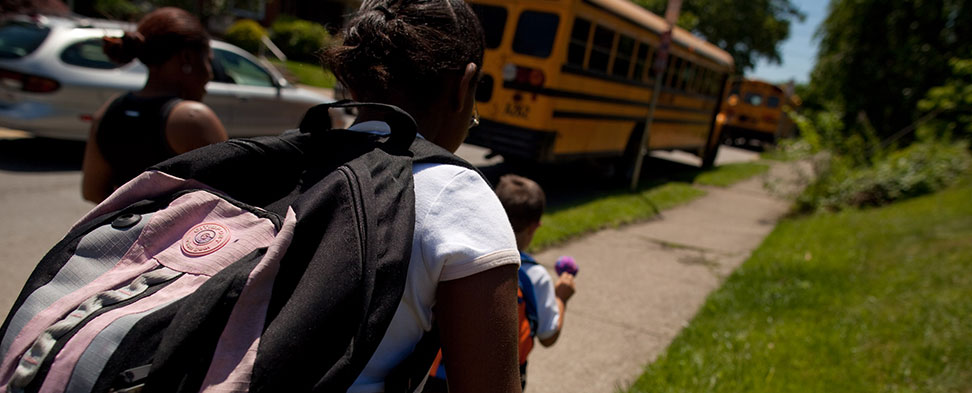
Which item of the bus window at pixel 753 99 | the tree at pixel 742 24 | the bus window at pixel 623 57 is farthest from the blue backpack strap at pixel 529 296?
the tree at pixel 742 24

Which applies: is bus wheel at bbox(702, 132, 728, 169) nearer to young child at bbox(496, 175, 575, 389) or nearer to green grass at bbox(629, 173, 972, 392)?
green grass at bbox(629, 173, 972, 392)

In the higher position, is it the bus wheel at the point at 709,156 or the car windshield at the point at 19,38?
the car windshield at the point at 19,38

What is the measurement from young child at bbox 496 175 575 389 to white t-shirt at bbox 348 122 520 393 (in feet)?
3.84

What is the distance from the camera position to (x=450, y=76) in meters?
1.30

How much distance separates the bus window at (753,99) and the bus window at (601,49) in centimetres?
1897

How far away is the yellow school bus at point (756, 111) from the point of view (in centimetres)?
2553

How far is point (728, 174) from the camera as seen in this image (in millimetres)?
14586

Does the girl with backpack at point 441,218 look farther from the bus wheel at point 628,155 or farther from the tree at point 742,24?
the tree at point 742,24

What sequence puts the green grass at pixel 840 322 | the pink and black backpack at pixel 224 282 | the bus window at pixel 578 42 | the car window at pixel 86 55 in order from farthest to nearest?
the bus window at pixel 578 42, the car window at pixel 86 55, the green grass at pixel 840 322, the pink and black backpack at pixel 224 282

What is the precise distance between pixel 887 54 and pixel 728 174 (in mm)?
4335

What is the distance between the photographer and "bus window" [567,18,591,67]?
8086mm

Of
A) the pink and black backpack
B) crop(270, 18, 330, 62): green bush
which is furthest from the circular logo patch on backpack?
crop(270, 18, 330, 62): green bush

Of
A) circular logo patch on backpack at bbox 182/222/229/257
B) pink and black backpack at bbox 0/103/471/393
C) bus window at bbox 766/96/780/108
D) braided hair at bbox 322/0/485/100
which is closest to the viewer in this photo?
pink and black backpack at bbox 0/103/471/393

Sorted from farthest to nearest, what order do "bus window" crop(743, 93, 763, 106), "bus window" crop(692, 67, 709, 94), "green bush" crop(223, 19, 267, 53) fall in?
1. "bus window" crop(743, 93, 763, 106)
2. "green bush" crop(223, 19, 267, 53)
3. "bus window" crop(692, 67, 709, 94)
